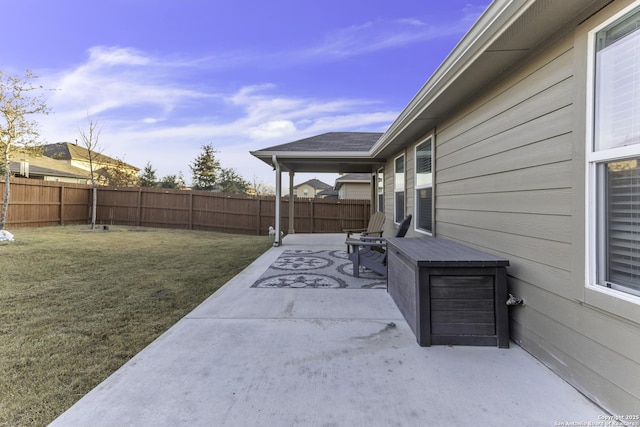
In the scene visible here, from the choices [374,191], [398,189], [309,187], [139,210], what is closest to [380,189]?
[374,191]

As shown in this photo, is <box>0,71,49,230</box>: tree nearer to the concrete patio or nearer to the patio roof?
the patio roof

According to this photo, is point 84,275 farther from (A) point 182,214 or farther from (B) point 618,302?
(A) point 182,214

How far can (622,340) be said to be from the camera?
1515 millimetres

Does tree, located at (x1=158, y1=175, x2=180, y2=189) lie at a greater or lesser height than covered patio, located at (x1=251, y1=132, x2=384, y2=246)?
greater

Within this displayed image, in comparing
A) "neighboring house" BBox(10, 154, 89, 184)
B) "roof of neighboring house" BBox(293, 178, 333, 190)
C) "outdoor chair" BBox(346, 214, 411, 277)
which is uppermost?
"roof of neighboring house" BBox(293, 178, 333, 190)

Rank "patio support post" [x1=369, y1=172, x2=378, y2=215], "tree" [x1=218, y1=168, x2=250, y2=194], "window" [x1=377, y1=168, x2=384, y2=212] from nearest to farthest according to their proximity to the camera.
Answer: "window" [x1=377, y1=168, x2=384, y2=212] < "patio support post" [x1=369, y1=172, x2=378, y2=215] < "tree" [x1=218, y1=168, x2=250, y2=194]

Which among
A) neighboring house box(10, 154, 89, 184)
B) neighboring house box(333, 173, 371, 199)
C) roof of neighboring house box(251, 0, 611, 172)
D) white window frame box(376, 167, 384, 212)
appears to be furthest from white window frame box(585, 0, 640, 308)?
neighboring house box(10, 154, 89, 184)

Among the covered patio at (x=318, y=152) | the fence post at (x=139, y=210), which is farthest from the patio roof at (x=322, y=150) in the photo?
the fence post at (x=139, y=210)

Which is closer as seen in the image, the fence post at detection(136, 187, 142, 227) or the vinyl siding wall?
the vinyl siding wall

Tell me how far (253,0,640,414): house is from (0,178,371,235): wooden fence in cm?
980

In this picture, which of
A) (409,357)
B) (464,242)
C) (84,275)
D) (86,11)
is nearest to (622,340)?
(409,357)

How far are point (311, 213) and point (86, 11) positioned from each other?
29.2 feet

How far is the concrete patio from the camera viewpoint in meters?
1.62

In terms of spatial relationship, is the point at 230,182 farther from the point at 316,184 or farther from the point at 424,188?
the point at 424,188
